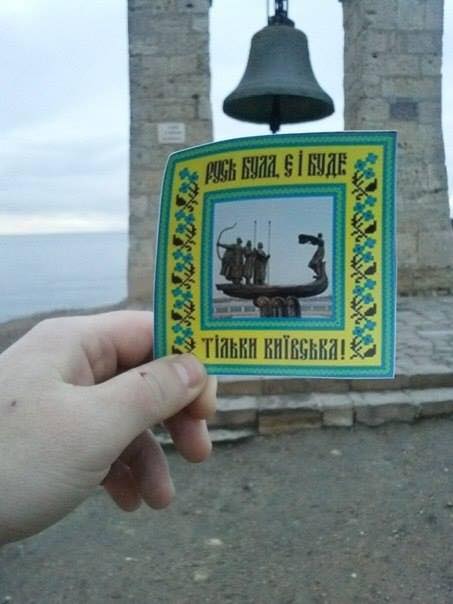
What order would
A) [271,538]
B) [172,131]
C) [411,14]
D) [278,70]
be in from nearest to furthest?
[271,538], [278,70], [172,131], [411,14]

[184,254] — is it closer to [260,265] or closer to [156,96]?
[260,265]

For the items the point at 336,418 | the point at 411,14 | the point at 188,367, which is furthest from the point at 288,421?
the point at 411,14

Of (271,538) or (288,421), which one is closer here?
(271,538)

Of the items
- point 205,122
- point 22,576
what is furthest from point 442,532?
point 205,122

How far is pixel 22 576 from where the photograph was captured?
200 cm

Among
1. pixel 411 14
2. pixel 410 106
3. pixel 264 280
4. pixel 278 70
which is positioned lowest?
pixel 264 280

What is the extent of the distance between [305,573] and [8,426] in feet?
5.03

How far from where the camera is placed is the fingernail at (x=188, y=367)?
847 millimetres

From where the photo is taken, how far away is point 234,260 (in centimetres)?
79

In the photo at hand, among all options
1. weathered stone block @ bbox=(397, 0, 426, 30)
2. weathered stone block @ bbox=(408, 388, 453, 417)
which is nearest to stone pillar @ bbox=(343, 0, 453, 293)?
weathered stone block @ bbox=(397, 0, 426, 30)

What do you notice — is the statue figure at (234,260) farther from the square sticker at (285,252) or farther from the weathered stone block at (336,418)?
the weathered stone block at (336,418)

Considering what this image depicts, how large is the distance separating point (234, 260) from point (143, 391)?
247mm

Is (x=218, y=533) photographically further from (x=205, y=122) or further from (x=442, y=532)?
(x=205, y=122)

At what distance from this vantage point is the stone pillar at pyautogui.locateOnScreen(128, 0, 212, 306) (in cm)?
550
